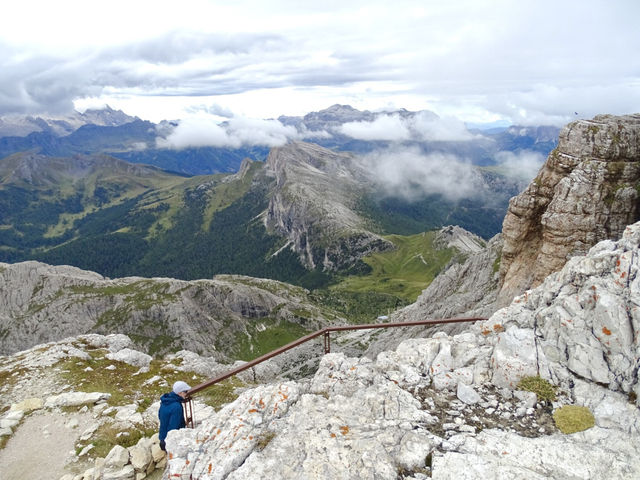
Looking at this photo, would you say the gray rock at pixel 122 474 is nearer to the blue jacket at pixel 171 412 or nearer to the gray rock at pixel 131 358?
the blue jacket at pixel 171 412

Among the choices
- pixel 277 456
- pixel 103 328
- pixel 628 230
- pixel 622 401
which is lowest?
pixel 103 328

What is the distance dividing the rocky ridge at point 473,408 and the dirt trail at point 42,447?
9.21 m

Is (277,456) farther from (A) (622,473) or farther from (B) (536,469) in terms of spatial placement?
(A) (622,473)

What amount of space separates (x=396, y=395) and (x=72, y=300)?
191 meters

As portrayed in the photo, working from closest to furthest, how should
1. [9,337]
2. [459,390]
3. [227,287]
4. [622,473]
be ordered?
[622,473] → [459,390] → [9,337] → [227,287]

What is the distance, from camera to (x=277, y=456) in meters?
12.9

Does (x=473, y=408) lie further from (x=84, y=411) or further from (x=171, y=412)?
(x=84, y=411)

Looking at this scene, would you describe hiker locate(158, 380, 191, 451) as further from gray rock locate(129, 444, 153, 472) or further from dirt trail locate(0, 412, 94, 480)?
dirt trail locate(0, 412, 94, 480)

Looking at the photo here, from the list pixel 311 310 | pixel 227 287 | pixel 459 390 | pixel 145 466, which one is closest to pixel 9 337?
pixel 227 287

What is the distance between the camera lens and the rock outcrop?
161 metres

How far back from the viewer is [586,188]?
3828cm

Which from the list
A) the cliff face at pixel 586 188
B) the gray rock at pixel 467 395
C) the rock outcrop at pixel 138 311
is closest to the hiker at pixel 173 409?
the gray rock at pixel 467 395

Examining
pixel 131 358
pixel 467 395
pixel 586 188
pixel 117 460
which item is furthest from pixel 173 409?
pixel 586 188

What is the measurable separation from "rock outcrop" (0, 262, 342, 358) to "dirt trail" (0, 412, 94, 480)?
5577 inches
